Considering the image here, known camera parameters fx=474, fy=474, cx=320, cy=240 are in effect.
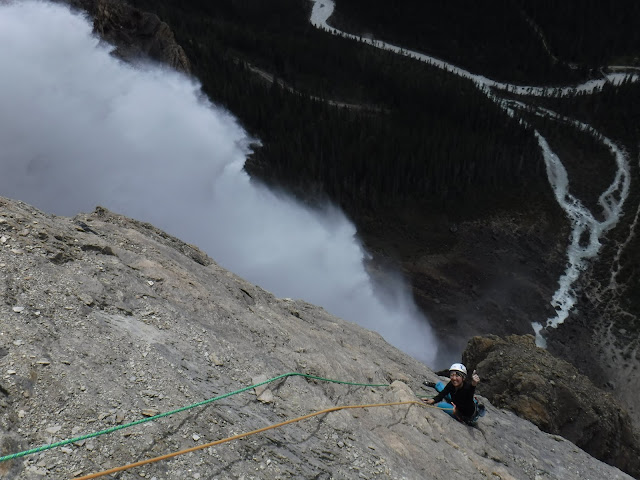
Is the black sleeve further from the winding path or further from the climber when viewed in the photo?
the winding path

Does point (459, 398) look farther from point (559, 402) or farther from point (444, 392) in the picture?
point (559, 402)

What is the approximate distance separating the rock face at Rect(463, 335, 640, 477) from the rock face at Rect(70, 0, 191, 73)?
56.6 m

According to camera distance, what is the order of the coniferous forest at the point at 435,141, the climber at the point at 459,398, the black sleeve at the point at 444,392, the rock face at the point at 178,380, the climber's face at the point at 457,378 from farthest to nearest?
the coniferous forest at the point at 435,141 < the black sleeve at the point at 444,392 < the climber at the point at 459,398 < the climber's face at the point at 457,378 < the rock face at the point at 178,380

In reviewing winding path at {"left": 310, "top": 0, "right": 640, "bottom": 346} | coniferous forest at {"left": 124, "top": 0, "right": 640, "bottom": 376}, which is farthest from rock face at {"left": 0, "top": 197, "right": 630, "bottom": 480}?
winding path at {"left": 310, "top": 0, "right": 640, "bottom": 346}

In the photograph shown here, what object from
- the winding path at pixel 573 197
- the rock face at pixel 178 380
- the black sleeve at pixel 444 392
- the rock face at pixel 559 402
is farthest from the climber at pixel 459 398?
the winding path at pixel 573 197

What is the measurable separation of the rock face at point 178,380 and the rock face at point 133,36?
180ft

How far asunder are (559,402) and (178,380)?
17882 millimetres

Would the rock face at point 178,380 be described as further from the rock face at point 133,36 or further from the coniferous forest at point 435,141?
the rock face at point 133,36

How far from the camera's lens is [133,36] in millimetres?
64000

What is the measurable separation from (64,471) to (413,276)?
4523cm

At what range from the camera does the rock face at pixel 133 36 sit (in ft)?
206

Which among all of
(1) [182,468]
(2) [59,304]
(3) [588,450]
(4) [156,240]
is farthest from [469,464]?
(3) [588,450]

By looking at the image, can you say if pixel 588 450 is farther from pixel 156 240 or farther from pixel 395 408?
pixel 156 240

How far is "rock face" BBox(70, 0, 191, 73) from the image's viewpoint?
206 ft
